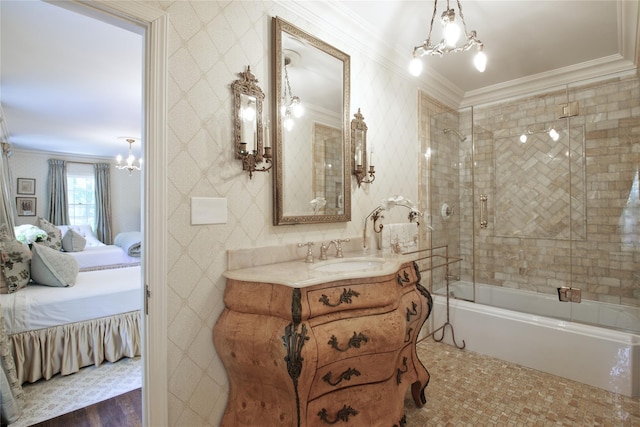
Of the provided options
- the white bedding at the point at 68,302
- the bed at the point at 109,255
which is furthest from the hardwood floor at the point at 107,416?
the bed at the point at 109,255

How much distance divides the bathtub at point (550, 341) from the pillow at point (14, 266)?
3.60m

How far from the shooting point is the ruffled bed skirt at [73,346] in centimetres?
236

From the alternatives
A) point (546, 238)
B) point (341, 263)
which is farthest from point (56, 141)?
point (546, 238)

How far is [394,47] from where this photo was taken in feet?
8.67

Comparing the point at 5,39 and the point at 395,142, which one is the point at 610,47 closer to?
the point at 395,142

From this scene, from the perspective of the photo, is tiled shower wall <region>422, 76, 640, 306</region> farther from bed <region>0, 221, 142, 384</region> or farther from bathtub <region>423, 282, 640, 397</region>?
bed <region>0, 221, 142, 384</region>

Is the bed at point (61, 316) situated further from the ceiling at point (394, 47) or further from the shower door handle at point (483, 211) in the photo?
the shower door handle at point (483, 211)

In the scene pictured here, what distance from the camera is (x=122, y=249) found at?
5547mm

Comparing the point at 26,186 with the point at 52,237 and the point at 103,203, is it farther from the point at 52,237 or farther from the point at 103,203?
the point at 52,237

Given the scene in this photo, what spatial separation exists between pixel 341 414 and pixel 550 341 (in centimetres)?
186

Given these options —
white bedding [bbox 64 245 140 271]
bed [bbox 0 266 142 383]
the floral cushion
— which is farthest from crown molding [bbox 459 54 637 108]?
the floral cushion

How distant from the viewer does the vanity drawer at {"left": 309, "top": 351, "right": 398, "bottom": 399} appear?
4.38 ft

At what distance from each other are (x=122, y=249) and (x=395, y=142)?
5144mm

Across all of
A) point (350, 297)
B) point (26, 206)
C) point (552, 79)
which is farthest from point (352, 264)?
point (26, 206)
